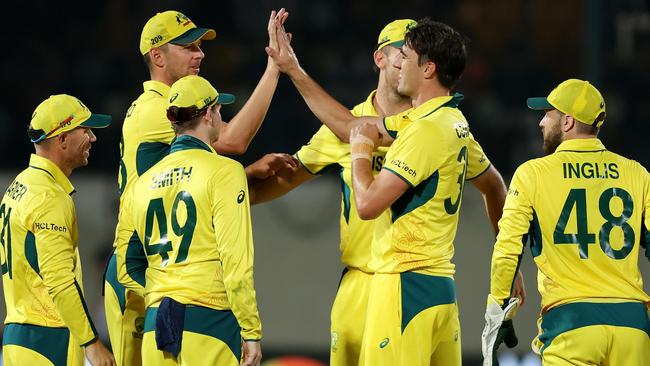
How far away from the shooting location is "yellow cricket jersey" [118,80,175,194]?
21.8 ft

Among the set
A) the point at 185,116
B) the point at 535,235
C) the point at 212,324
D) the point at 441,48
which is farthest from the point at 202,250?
the point at 535,235

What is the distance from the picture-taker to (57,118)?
6.65 metres

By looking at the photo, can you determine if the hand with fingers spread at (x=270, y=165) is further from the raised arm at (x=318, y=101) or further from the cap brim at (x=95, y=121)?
the cap brim at (x=95, y=121)

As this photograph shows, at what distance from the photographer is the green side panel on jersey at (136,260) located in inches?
242

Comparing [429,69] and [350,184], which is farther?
[350,184]

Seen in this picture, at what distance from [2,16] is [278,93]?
11.2 feet

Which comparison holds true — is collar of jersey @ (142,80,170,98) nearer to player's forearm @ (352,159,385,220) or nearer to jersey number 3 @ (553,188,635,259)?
player's forearm @ (352,159,385,220)

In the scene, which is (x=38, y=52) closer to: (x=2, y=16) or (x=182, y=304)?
(x=2, y=16)

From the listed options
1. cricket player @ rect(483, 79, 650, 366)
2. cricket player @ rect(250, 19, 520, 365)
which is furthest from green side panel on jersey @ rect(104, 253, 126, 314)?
cricket player @ rect(483, 79, 650, 366)

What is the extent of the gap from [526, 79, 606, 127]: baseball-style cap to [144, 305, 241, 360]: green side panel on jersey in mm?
2020

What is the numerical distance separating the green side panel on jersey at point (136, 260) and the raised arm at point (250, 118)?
0.89 metres

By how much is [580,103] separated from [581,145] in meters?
0.23

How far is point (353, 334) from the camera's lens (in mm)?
6527

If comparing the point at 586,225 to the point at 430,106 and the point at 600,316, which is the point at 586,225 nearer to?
the point at 600,316
